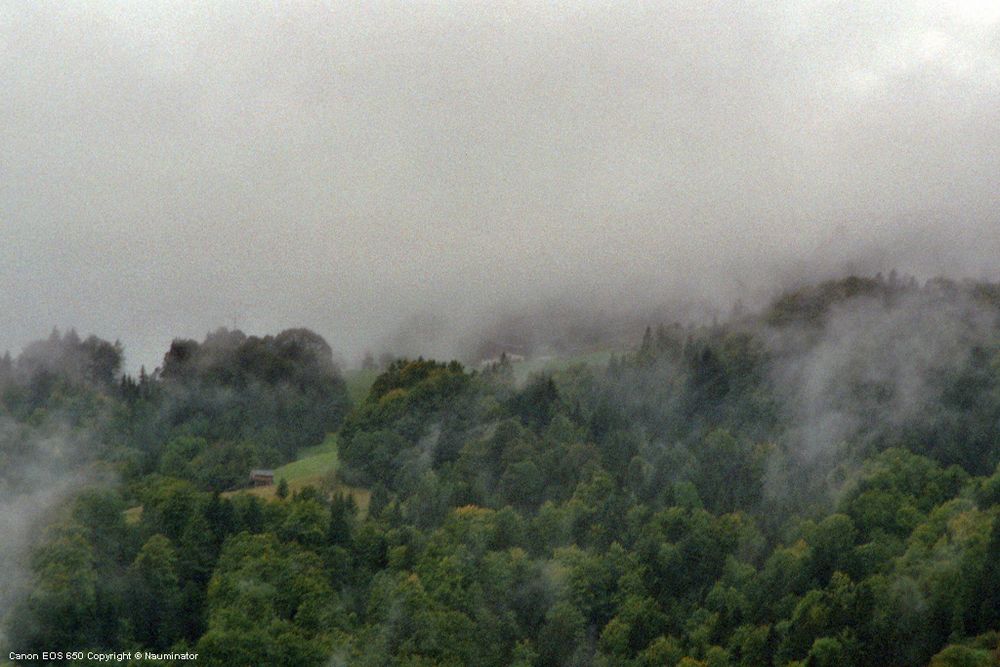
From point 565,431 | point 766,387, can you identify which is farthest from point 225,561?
point 766,387

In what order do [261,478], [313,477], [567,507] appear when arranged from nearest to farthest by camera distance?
[567,507] → [313,477] → [261,478]

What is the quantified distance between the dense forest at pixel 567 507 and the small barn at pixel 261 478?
2.27 metres

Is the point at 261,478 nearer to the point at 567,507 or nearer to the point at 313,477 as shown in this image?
the point at 313,477

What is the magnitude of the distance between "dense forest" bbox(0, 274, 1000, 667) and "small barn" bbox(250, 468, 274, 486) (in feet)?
7.45

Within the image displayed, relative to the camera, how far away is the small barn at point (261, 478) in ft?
445

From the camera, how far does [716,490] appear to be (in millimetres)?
122188

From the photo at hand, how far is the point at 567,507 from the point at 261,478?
3469 cm

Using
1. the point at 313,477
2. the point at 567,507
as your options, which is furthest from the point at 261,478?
the point at 567,507

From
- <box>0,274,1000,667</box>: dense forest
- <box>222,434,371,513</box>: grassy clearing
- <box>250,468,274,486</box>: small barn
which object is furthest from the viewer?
<box>250,468,274,486</box>: small barn

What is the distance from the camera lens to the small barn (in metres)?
136

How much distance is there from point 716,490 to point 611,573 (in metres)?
18.3

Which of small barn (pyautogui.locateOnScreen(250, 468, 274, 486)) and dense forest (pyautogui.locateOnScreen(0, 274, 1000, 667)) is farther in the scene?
small barn (pyautogui.locateOnScreen(250, 468, 274, 486))

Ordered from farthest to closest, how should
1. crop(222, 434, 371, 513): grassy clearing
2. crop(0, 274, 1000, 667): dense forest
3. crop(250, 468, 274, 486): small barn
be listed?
1. crop(250, 468, 274, 486): small barn
2. crop(222, 434, 371, 513): grassy clearing
3. crop(0, 274, 1000, 667): dense forest

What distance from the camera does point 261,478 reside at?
136625mm
